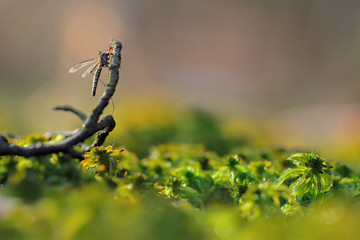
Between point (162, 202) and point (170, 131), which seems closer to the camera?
point (162, 202)

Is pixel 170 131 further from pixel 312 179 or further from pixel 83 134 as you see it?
pixel 83 134

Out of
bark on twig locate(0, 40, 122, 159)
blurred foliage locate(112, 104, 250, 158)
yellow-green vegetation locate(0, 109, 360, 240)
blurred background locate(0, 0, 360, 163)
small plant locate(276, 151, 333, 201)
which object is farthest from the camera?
blurred background locate(0, 0, 360, 163)

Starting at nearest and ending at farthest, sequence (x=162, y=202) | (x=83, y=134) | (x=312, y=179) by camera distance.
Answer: (x=162, y=202) < (x=83, y=134) < (x=312, y=179)

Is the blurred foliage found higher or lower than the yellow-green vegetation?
higher

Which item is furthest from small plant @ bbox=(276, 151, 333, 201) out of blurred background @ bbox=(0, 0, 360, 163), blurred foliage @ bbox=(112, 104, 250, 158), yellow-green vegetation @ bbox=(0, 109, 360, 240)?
blurred background @ bbox=(0, 0, 360, 163)

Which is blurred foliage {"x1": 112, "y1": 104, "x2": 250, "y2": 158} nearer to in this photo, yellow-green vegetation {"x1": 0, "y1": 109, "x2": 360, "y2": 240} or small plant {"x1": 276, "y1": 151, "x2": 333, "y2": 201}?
yellow-green vegetation {"x1": 0, "y1": 109, "x2": 360, "y2": 240}

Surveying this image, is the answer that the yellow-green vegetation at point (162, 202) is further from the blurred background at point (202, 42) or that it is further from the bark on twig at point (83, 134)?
the blurred background at point (202, 42)

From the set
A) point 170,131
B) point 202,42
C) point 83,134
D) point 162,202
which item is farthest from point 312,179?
point 202,42

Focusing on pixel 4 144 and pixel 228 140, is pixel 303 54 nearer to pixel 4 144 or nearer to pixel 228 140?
pixel 228 140

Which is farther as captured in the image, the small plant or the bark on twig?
the small plant

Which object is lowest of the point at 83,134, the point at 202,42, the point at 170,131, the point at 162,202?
the point at 162,202
